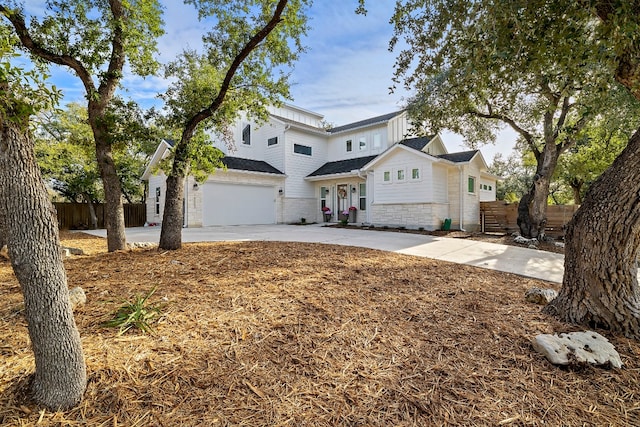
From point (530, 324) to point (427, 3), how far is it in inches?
148

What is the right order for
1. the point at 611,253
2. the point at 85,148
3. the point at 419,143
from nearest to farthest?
1. the point at 611,253
2. the point at 85,148
3. the point at 419,143

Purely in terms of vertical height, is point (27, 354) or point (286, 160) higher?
point (286, 160)

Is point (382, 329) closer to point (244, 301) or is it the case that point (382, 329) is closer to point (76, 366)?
point (244, 301)

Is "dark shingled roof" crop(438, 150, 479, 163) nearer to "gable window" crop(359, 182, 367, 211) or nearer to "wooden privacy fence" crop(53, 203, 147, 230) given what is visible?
"gable window" crop(359, 182, 367, 211)

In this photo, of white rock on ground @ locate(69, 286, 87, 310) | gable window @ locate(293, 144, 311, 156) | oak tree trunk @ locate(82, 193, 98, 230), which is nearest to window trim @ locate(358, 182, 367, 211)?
gable window @ locate(293, 144, 311, 156)

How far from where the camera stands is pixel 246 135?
1767 centimetres

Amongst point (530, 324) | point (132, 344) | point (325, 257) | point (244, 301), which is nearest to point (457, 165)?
point (325, 257)

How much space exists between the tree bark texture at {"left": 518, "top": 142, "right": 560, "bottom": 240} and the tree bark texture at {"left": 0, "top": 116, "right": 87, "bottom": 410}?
1193 centimetres

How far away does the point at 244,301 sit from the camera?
9.90 feet

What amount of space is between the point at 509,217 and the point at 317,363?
13462 mm

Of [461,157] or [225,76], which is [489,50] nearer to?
[225,76]

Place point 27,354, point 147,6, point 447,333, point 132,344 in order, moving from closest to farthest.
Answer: point 27,354 < point 132,344 < point 447,333 < point 147,6

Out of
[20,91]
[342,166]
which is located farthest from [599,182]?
[342,166]

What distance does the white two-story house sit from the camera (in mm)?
13078
